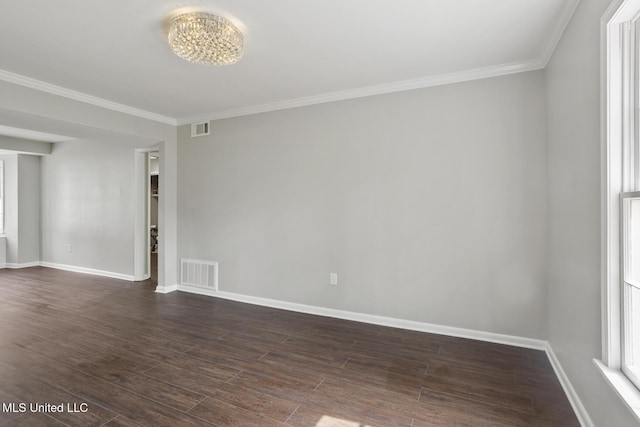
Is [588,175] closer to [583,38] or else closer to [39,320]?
[583,38]

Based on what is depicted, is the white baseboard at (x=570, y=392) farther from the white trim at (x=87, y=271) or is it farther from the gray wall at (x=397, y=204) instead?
the white trim at (x=87, y=271)

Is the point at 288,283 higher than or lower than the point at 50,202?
lower

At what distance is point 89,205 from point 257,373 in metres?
5.37

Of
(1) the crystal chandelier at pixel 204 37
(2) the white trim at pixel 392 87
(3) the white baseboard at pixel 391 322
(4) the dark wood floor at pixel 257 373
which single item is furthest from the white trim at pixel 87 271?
(1) the crystal chandelier at pixel 204 37

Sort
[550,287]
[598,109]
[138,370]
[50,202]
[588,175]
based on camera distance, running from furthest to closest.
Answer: [50,202] → [550,287] → [138,370] → [588,175] → [598,109]

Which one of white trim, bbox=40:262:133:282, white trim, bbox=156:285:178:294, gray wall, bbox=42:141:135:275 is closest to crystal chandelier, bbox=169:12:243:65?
white trim, bbox=156:285:178:294

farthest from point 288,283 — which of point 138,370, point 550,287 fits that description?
point 550,287

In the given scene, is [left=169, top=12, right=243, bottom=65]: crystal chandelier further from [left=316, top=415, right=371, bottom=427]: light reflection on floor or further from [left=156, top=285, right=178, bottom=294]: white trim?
[left=156, top=285, right=178, bottom=294]: white trim

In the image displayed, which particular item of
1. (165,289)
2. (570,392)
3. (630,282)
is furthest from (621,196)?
(165,289)

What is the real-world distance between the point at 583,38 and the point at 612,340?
1.67 m

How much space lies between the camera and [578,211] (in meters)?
1.90

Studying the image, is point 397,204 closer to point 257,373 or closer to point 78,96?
point 257,373

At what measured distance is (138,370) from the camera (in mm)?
2377

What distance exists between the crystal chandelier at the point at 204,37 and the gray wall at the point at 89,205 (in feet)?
11.6
